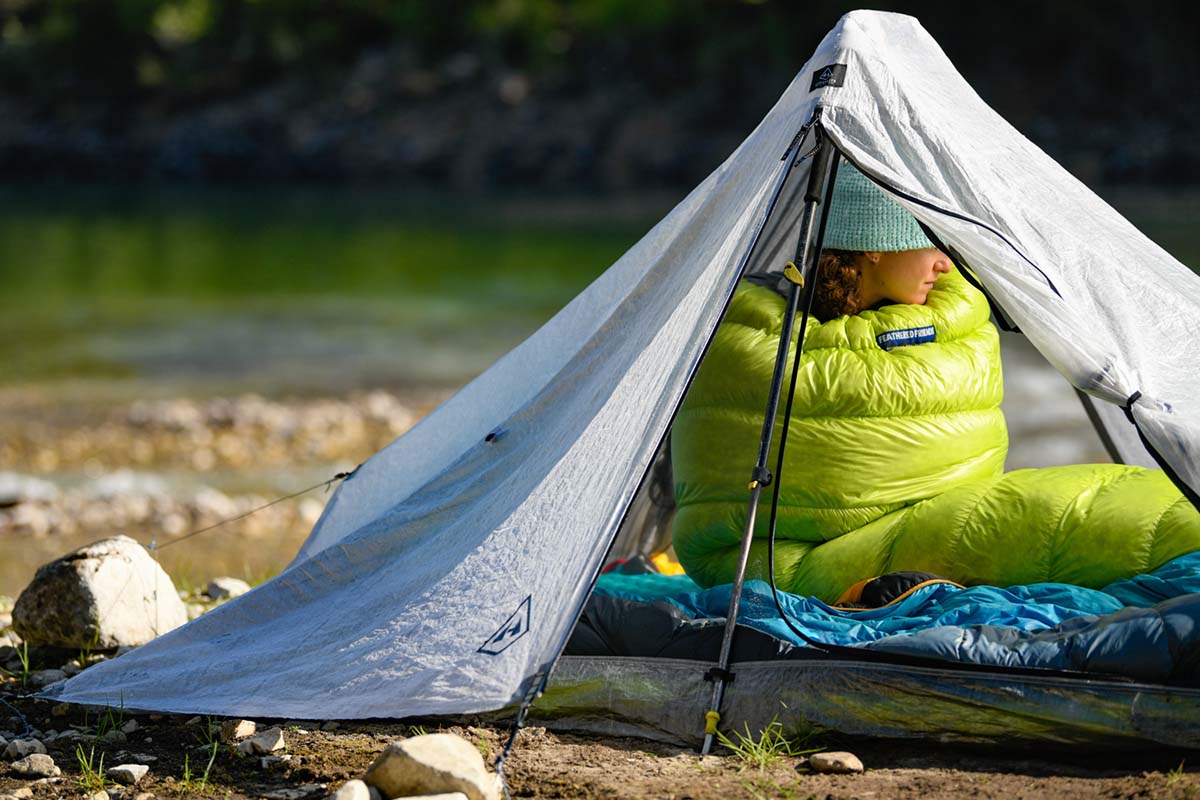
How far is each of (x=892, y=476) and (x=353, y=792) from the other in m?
1.84

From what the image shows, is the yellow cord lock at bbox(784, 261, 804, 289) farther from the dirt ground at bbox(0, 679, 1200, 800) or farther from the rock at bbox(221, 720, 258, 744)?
the rock at bbox(221, 720, 258, 744)

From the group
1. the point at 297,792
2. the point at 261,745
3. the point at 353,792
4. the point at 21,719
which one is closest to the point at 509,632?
the point at 353,792

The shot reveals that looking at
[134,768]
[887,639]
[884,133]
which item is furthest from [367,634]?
[884,133]

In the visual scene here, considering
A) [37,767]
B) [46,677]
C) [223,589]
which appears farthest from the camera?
[223,589]

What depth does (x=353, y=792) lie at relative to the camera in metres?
3.23

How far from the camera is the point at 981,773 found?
11.1 ft

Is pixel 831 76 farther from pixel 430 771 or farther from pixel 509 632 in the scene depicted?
pixel 430 771

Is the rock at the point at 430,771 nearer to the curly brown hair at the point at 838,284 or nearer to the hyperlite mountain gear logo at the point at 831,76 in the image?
the curly brown hair at the point at 838,284

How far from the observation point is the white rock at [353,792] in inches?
127

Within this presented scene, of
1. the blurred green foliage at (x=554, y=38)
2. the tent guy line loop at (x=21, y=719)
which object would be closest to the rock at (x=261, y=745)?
the tent guy line loop at (x=21, y=719)

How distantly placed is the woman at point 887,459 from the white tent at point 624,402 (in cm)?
41

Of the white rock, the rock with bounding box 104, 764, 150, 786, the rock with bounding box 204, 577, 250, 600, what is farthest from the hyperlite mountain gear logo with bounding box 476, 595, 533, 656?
the rock with bounding box 204, 577, 250, 600

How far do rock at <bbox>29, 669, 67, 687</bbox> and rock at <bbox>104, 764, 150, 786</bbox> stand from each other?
1.02 metres

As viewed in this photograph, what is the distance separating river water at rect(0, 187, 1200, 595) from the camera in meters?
10.5
